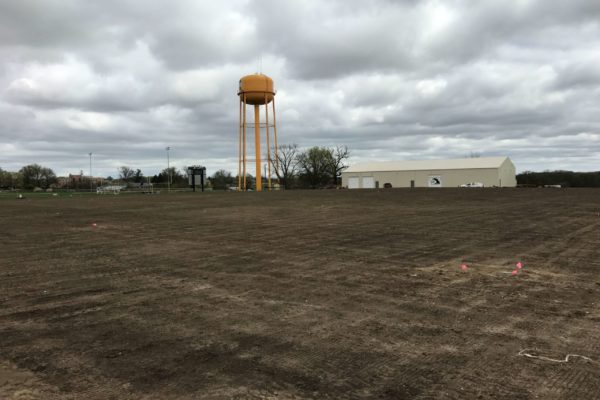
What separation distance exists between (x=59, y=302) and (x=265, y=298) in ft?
9.33

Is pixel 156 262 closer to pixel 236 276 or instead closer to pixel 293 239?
pixel 236 276

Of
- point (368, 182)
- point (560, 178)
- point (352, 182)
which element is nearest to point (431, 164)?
point (368, 182)

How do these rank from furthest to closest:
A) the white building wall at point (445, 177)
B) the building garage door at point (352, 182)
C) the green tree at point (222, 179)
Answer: the green tree at point (222, 179), the building garage door at point (352, 182), the white building wall at point (445, 177)

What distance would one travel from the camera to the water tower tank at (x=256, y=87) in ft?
180

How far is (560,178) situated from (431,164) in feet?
101

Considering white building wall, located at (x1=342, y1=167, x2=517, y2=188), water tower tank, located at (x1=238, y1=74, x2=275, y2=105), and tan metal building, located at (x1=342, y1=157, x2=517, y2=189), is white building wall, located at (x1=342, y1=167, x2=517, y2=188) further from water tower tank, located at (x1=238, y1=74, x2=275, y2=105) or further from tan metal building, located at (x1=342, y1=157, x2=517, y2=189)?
water tower tank, located at (x1=238, y1=74, x2=275, y2=105)

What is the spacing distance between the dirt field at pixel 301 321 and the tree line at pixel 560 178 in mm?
88423

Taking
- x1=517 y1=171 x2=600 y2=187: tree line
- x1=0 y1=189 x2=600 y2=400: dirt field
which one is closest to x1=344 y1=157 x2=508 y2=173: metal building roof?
x1=517 y1=171 x2=600 y2=187: tree line

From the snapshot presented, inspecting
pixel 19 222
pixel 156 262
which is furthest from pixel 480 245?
pixel 19 222

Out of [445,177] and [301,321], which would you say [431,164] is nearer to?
[445,177]

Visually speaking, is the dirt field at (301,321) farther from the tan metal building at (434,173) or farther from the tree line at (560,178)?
the tree line at (560,178)

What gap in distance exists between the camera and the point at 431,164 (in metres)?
80.7

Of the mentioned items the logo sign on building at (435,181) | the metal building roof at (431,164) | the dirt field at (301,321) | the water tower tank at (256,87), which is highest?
the water tower tank at (256,87)

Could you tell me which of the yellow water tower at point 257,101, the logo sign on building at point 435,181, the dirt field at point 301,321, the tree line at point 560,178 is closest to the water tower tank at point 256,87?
the yellow water tower at point 257,101
